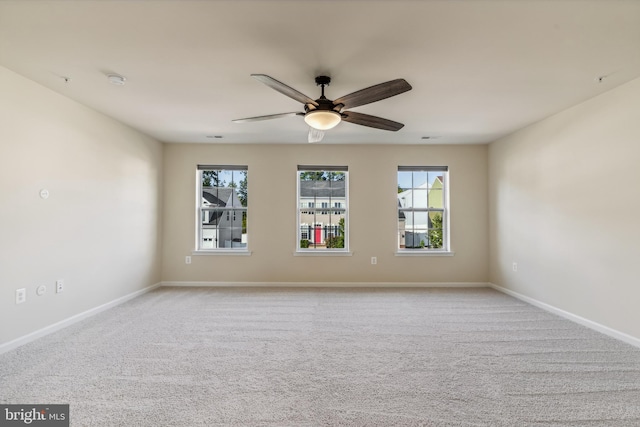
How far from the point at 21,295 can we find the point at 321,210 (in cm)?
369

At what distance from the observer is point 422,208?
5.06 m

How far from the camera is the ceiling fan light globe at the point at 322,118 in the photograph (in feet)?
7.92

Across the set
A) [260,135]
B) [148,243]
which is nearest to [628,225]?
[260,135]

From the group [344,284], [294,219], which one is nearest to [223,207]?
[294,219]

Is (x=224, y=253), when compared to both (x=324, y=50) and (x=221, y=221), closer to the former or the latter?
(x=221, y=221)

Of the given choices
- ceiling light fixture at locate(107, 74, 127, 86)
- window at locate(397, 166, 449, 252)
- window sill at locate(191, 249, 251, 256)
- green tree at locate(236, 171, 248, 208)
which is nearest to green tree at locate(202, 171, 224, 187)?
green tree at locate(236, 171, 248, 208)

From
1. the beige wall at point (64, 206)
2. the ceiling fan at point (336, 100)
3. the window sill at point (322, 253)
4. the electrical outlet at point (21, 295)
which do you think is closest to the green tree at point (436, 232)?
the window sill at point (322, 253)

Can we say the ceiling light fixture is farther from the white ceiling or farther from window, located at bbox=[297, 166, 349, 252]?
window, located at bbox=[297, 166, 349, 252]

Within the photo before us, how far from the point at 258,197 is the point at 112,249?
83.3 inches

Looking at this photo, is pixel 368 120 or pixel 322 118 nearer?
pixel 322 118

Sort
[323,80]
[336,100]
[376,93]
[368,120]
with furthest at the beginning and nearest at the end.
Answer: [368,120]
[323,80]
[336,100]
[376,93]

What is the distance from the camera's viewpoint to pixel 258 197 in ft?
16.1

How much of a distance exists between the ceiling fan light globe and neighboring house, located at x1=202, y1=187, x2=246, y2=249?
2903mm

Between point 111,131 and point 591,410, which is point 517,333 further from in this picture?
point 111,131
